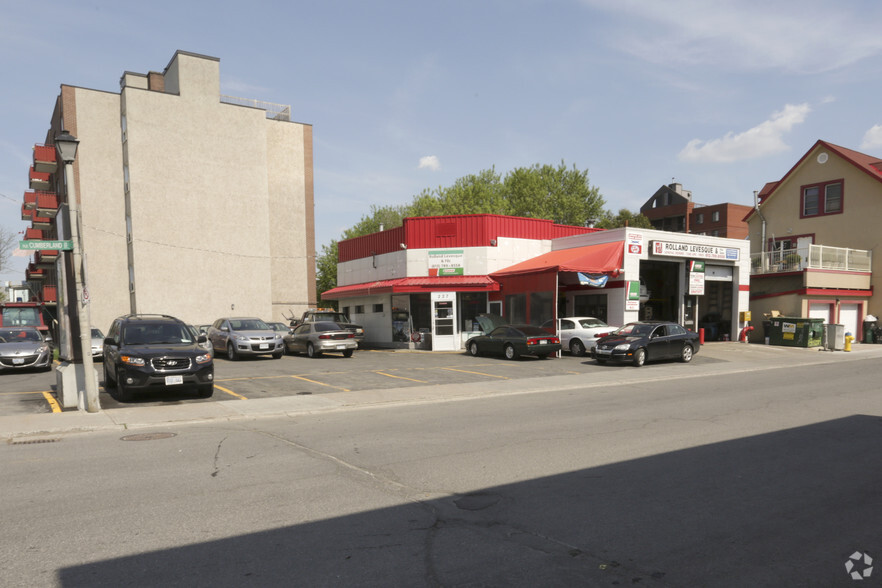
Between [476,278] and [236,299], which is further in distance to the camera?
[236,299]

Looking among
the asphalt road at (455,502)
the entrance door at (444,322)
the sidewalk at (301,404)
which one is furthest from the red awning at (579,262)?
the asphalt road at (455,502)

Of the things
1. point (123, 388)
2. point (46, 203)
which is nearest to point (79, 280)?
point (123, 388)

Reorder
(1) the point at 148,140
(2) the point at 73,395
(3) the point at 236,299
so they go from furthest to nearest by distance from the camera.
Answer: (3) the point at 236,299 < (1) the point at 148,140 < (2) the point at 73,395

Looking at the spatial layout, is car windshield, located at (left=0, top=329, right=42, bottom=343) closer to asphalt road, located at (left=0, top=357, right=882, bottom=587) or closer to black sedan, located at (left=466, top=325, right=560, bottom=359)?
asphalt road, located at (left=0, top=357, right=882, bottom=587)

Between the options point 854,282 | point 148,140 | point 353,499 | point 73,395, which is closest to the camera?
point 353,499

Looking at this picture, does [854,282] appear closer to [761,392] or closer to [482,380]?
[761,392]

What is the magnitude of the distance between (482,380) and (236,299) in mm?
26536

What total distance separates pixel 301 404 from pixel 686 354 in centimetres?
1492

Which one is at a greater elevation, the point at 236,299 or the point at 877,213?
the point at 877,213

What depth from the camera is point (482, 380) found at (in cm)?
1577

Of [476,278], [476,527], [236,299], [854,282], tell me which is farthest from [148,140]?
[854,282]

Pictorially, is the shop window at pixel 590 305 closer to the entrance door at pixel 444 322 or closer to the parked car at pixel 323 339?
the entrance door at pixel 444 322

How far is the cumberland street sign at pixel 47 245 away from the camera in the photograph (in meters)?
10.3

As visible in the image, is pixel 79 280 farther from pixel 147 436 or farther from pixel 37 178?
pixel 37 178
